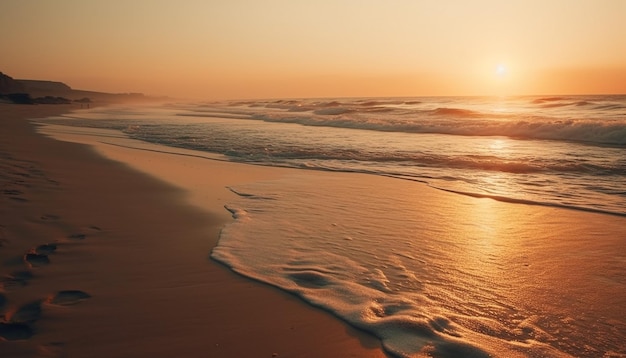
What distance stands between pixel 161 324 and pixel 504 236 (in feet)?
12.3

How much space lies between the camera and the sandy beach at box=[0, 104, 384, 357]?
9.27ft

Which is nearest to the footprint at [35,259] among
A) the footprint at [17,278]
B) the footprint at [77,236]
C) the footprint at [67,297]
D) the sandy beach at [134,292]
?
the sandy beach at [134,292]

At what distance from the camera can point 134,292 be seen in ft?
11.6

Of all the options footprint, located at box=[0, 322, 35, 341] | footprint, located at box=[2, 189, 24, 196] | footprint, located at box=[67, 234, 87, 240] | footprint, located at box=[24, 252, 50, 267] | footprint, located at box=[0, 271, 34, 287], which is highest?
footprint, located at box=[2, 189, 24, 196]

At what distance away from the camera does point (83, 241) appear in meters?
4.70

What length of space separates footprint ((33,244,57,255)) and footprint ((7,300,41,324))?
116 cm

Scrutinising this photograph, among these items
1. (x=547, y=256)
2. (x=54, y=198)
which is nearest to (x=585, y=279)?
(x=547, y=256)

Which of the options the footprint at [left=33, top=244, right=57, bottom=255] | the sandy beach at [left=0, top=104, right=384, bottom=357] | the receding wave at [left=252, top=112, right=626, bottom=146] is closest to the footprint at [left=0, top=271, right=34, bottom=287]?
the sandy beach at [left=0, top=104, right=384, bottom=357]

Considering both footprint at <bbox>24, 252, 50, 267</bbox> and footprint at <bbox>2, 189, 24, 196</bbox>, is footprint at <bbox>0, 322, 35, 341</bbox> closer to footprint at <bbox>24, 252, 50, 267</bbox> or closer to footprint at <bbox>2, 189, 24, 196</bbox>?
footprint at <bbox>24, 252, 50, 267</bbox>

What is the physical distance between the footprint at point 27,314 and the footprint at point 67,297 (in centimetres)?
11

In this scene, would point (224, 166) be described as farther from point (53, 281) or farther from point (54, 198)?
point (53, 281)

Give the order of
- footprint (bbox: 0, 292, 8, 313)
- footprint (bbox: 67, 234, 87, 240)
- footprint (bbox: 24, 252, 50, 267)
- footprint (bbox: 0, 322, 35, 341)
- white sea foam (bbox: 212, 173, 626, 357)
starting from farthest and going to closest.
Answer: footprint (bbox: 67, 234, 87, 240)
footprint (bbox: 24, 252, 50, 267)
footprint (bbox: 0, 292, 8, 313)
white sea foam (bbox: 212, 173, 626, 357)
footprint (bbox: 0, 322, 35, 341)

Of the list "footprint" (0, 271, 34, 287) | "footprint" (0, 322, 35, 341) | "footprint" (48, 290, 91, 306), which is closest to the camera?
"footprint" (0, 322, 35, 341)

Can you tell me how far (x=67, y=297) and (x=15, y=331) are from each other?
516 millimetres
